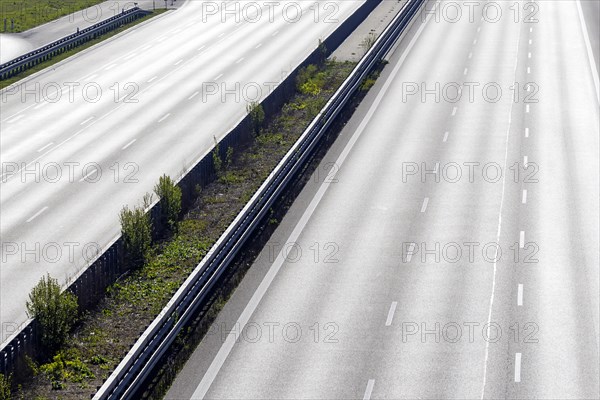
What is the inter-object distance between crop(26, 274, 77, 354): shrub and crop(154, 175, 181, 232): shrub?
296 inches

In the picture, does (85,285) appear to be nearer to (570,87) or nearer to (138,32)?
(570,87)

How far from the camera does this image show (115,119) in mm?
47500

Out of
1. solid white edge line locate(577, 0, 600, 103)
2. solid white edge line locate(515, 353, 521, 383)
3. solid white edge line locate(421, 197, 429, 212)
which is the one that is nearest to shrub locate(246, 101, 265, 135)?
solid white edge line locate(421, 197, 429, 212)

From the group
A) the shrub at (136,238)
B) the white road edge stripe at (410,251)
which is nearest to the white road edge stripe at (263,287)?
the white road edge stripe at (410,251)

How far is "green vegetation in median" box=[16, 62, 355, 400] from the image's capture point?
24391mm

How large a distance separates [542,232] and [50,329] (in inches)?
631

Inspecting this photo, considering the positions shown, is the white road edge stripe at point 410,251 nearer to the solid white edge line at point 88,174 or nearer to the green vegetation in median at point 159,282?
the green vegetation in median at point 159,282

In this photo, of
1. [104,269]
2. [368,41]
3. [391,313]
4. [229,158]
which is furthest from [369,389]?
[368,41]

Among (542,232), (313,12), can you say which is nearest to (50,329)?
(542,232)

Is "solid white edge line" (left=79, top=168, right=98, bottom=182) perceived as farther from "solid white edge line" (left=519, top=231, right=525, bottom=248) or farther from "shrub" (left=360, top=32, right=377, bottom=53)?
"shrub" (left=360, top=32, right=377, bottom=53)

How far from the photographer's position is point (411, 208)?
1414 inches

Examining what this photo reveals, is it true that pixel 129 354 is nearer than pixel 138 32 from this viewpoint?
Yes

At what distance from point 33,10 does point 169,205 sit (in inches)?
1812

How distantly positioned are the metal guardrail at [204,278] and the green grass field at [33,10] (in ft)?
103
